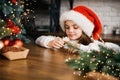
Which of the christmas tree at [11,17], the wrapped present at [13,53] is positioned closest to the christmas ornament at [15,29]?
the christmas tree at [11,17]

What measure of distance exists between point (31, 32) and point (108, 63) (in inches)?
101

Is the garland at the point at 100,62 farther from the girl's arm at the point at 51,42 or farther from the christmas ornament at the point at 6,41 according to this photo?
the girl's arm at the point at 51,42

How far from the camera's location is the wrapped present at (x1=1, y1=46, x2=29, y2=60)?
1587mm

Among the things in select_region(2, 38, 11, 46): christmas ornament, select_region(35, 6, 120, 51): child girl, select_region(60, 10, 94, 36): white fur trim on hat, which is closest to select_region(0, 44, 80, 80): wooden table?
select_region(2, 38, 11, 46): christmas ornament

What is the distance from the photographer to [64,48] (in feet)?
6.82

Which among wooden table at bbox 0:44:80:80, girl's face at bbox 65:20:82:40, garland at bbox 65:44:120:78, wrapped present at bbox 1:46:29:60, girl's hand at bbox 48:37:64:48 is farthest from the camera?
girl's face at bbox 65:20:82:40

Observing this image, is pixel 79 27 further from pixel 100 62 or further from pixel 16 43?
pixel 100 62

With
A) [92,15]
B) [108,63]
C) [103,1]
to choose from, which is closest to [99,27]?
[92,15]

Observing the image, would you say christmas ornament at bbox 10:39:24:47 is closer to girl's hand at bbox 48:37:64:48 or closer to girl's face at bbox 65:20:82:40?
girl's hand at bbox 48:37:64:48

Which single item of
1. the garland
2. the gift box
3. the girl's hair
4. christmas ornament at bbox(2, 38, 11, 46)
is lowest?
the girl's hair

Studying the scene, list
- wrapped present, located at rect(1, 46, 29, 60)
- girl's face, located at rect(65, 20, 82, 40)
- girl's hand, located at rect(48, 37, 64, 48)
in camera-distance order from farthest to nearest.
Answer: girl's face, located at rect(65, 20, 82, 40) < girl's hand, located at rect(48, 37, 64, 48) < wrapped present, located at rect(1, 46, 29, 60)

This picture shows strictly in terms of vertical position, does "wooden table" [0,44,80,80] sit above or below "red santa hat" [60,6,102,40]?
below

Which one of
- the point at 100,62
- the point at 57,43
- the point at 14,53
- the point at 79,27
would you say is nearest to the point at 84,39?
the point at 79,27

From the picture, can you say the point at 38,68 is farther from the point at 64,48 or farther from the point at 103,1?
the point at 103,1
